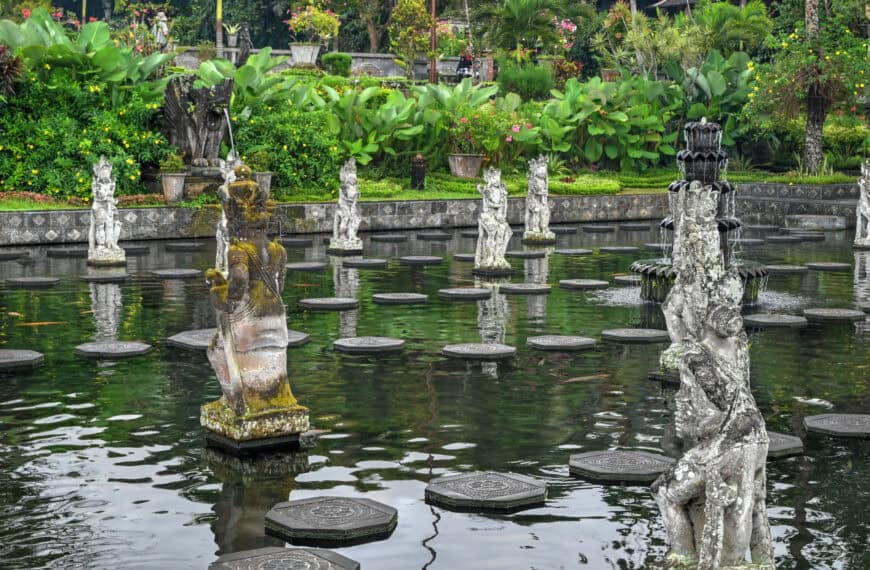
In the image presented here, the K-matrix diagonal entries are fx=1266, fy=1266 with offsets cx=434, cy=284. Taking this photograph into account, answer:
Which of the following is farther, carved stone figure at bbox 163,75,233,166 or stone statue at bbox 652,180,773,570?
carved stone figure at bbox 163,75,233,166

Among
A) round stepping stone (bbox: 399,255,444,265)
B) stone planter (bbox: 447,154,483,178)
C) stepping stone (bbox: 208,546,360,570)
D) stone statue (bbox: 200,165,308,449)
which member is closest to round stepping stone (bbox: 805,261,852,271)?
round stepping stone (bbox: 399,255,444,265)

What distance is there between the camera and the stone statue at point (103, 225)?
21.0 meters

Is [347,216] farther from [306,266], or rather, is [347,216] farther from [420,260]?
[306,266]

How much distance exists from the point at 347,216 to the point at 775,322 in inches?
405

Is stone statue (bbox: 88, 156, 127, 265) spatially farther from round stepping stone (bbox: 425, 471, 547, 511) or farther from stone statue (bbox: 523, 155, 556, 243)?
round stepping stone (bbox: 425, 471, 547, 511)

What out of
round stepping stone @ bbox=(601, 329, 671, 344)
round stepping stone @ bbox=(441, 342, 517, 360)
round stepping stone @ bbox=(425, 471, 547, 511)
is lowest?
round stepping stone @ bbox=(425, 471, 547, 511)

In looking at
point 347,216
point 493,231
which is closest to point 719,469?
point 493,231

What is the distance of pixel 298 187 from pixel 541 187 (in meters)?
6.95

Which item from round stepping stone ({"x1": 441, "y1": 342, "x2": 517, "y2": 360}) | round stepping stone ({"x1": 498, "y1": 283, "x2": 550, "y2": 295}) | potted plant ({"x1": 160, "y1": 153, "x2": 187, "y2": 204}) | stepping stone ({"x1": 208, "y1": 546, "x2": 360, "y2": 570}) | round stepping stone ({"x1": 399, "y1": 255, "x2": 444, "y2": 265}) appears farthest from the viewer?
potted plant ({"x1": 160, "y1": 153, "x2": 187, "y2": 204})

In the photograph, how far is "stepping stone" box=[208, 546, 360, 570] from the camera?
22.2ft

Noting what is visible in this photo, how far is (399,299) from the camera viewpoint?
17.1m

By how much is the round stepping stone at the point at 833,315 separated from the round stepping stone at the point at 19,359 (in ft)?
30.6

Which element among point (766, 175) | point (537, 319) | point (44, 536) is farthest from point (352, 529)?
point (766, 175)

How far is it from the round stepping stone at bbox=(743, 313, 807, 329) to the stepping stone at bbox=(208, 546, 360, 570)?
9544 mm
